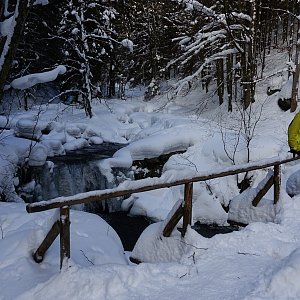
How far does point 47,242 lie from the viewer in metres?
4.20

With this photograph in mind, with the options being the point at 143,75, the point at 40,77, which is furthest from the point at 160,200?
the point at 143,75

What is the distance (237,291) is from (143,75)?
100ft

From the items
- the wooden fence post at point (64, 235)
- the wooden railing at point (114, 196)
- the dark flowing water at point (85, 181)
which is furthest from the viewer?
the dark flowing water at point (85, 181)

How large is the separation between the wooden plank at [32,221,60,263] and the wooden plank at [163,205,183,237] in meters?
1.30

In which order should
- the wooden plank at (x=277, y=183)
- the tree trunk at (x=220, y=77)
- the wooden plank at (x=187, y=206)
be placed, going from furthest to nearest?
the tree trunk at (x=220, y=77) < the wooden plank at (x=277, y=183) < the wooden plank at (x=187, y=206)

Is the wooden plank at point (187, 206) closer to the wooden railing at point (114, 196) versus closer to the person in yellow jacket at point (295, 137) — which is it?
the wooden railing at point (114, 196)

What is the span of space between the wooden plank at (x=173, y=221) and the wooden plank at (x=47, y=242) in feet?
4.27

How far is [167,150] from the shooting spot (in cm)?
1490

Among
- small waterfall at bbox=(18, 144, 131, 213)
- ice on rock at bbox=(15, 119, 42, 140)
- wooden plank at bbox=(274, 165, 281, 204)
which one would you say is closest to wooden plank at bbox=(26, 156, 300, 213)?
wooden plank at bbox=(274, 165, 281, 204)

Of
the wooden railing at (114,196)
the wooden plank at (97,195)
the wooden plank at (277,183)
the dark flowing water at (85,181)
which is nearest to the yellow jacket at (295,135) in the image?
the wooden plank at (277,183)

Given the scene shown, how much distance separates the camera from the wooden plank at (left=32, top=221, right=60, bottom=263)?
4012 mm

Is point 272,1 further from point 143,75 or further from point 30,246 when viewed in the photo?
point 30,246

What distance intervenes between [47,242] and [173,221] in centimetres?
145

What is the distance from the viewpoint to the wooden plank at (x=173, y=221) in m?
4.56
